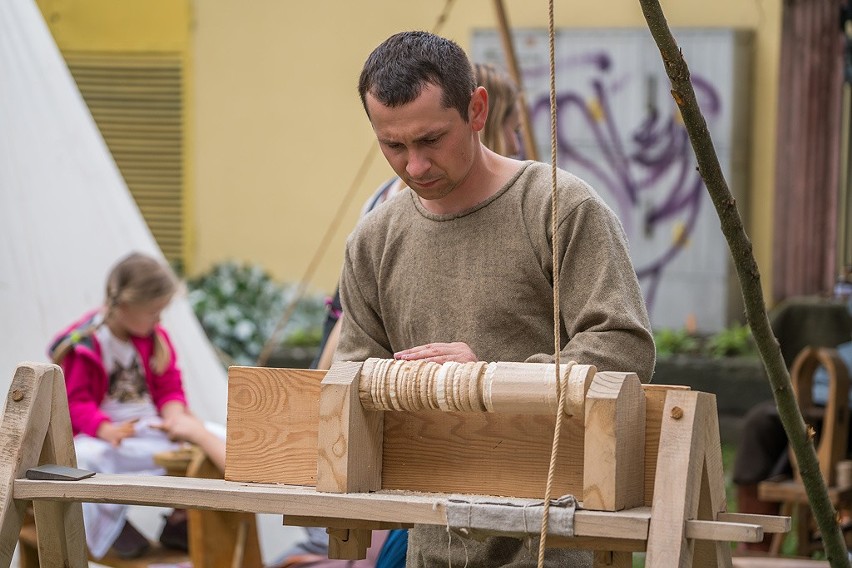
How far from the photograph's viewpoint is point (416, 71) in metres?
2.17

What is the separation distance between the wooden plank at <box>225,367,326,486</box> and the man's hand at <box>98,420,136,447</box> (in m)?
2.24

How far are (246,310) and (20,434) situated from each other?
6.51 m

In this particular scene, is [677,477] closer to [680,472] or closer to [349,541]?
[680,472]

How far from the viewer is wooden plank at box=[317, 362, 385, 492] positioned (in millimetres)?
1983

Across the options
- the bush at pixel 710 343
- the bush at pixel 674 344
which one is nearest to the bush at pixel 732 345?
the bush at pixel 710 343

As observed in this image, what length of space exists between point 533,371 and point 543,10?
22.4ft

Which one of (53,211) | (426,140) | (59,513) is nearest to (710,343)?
(53,211)

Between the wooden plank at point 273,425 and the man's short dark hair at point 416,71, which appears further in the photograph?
the man's short dark hair at point 416,71

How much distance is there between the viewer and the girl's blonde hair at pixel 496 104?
3.31m

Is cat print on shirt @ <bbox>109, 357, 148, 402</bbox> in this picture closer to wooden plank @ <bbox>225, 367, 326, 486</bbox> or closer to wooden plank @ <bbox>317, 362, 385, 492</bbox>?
wooden plank @ <bbox>225, 367, 326, 486</bbox>

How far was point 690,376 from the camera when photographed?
7.86 m

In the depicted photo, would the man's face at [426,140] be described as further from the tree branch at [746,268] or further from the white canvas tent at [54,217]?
the white canvas tent at [54,217]

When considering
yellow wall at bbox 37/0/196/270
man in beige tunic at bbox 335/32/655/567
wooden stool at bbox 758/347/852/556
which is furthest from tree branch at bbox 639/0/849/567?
yellow wall at bbox 37/0/196/270

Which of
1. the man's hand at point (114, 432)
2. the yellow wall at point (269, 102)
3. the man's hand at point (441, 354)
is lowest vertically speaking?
the man's hand at point (114, 432)
